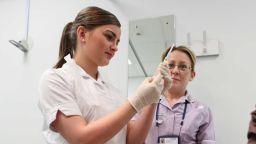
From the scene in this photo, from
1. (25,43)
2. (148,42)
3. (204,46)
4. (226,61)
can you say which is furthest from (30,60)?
(226,61)

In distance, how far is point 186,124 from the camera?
55.9 inches

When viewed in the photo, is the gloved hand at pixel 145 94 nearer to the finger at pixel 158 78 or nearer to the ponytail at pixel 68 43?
the finger at pixel 158 78

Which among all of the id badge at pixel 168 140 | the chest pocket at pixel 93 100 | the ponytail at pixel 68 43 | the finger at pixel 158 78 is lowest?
the id badge at pixel 168 140

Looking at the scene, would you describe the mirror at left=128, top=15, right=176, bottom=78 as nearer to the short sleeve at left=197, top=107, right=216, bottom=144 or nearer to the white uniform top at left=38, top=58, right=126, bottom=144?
the short sleeve at left=197, top=107, right=216, bottom=144

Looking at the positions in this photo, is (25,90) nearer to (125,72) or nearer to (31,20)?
(31,20)

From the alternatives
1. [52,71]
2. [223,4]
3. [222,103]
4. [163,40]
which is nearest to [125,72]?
[163,40]

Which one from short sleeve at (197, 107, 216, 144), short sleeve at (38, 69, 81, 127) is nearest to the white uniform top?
short sleeve at (38, 69, 81, 127)

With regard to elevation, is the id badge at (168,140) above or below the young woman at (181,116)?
below

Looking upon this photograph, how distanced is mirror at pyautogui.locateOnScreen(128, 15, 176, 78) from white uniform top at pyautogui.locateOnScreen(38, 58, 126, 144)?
0.61 meters

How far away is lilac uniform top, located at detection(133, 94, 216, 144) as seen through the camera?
141cm

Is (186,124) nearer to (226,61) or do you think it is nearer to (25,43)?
(226,61)

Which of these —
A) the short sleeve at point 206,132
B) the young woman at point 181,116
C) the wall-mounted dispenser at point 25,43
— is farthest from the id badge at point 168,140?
the wall-mounted dispenser at point 25,43

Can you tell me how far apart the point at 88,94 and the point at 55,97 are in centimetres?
13

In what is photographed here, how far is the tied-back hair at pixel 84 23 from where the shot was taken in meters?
1.21
